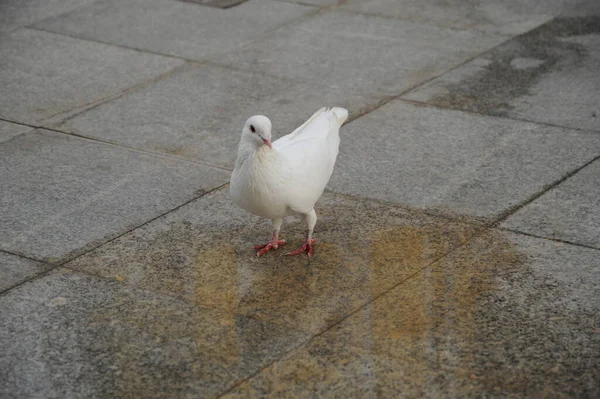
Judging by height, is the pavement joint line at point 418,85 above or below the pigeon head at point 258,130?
below

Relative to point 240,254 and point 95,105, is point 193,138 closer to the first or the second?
point 95,105

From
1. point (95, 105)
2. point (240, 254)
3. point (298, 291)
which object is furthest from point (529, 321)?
point (95, 105)

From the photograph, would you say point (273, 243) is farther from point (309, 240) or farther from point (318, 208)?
point (318, 208)

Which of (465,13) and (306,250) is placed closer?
(306,250)

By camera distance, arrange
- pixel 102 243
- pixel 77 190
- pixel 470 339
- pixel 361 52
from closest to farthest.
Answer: pixel 470 339
pixel 102 243
pixel 77 190
pixel 361 52

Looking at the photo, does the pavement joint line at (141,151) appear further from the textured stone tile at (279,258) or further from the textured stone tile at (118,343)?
the textured stone tile at (118,343)

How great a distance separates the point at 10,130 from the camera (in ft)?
25.7

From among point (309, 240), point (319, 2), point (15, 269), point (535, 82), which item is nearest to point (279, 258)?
point (309, 240)

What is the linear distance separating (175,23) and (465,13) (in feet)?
10.8

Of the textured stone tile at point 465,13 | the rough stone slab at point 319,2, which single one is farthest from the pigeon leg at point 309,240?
the rough stone slab at point 319,2

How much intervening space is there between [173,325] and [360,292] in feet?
3.66

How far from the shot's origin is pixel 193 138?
25.2ft

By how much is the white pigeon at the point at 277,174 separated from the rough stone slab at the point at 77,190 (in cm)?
110

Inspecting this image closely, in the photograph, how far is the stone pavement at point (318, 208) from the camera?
4773mm
